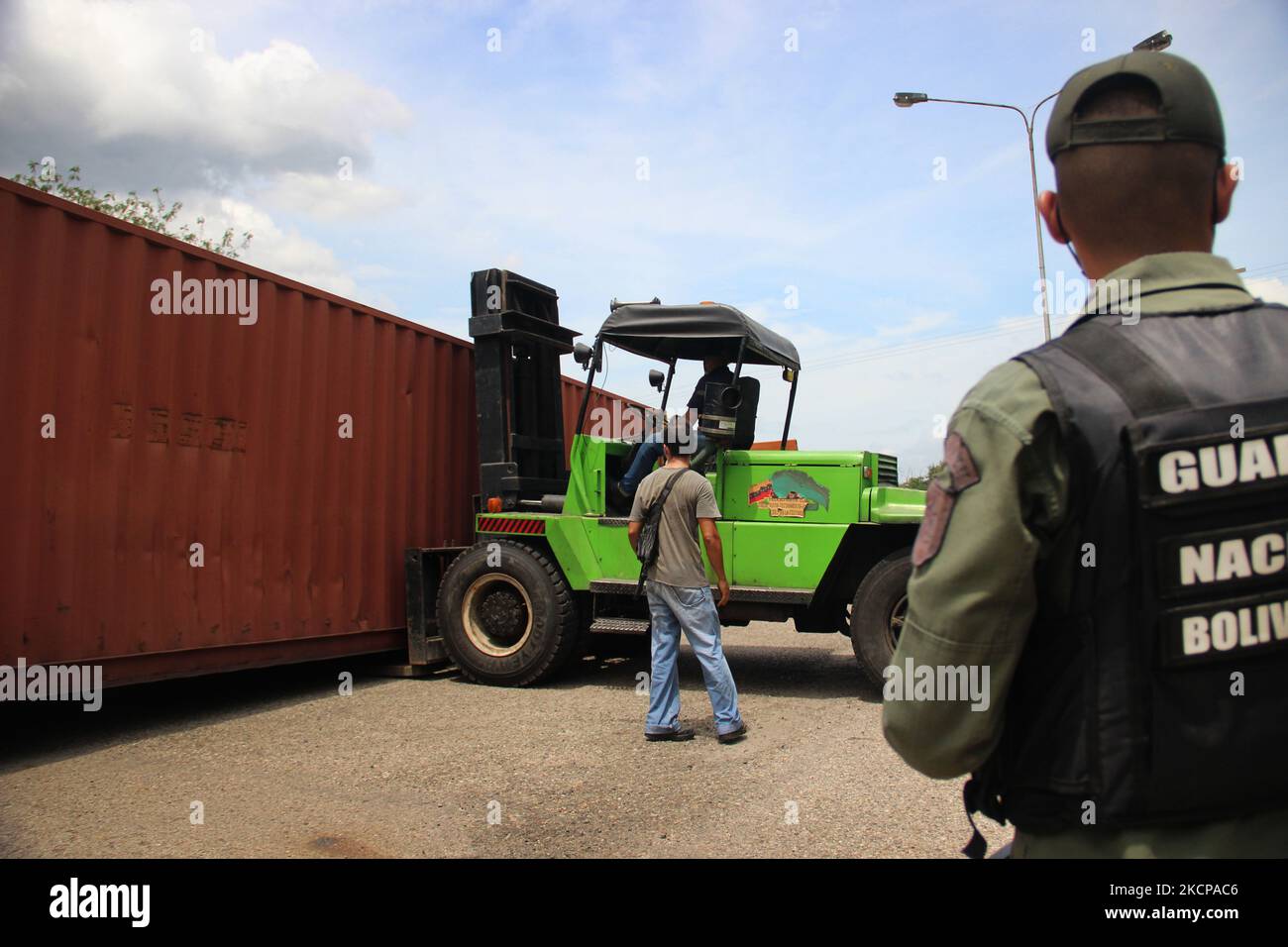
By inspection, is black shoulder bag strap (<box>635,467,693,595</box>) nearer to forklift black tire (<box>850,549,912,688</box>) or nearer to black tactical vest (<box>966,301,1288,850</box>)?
forklift black tire (<box>850,549,912,688</box>)

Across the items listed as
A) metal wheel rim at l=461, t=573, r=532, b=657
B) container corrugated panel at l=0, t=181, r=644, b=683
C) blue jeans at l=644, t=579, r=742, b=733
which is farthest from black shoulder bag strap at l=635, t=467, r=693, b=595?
container corrugated panel at l=0, t=181, r=644, b=683

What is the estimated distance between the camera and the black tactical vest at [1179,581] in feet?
3.80

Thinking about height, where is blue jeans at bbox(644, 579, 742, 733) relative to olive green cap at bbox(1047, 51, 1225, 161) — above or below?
below

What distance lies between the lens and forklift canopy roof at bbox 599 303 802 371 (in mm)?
6887

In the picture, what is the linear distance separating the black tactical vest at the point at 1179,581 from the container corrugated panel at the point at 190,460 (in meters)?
5.40

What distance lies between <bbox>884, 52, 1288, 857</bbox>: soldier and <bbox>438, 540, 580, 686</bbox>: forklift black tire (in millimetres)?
5948

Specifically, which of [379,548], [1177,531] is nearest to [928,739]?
[1177,531]

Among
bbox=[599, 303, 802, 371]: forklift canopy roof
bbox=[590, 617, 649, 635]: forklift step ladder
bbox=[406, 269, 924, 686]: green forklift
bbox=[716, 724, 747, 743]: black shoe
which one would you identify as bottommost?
bbox=[716, 724, 747, 743]: black shoe

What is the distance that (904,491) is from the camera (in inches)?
272

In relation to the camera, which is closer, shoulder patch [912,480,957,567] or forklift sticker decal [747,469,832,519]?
shoulder patch [912,480,957,567]

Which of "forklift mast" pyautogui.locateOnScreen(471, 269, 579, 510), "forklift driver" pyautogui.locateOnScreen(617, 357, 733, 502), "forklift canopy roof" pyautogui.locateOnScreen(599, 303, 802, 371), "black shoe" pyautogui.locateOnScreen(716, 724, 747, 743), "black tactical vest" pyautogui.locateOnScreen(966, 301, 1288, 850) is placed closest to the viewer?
"black tactical vest" pyautogui.locateOnScreen(966, 301, 1288, 850)

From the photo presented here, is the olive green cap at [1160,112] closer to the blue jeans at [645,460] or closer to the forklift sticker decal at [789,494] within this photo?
the forklift sticker decal at [789,494]

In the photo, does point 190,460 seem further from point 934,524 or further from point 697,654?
point 934,524

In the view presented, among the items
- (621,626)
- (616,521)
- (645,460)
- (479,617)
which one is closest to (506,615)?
(479,617)
